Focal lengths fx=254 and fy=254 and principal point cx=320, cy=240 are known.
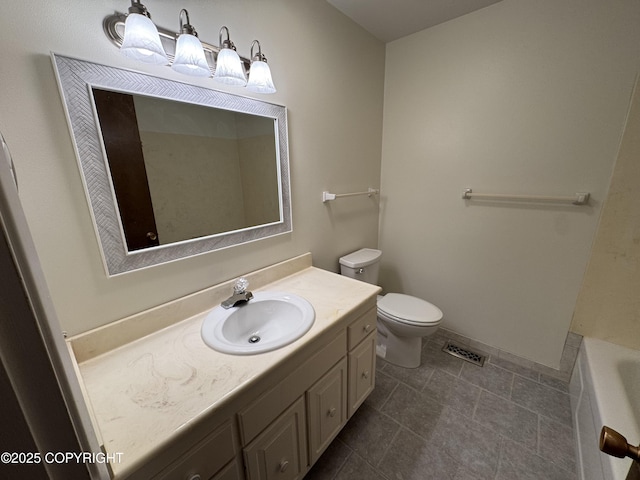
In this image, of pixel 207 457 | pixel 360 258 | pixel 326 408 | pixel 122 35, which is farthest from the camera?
pixel 360 258

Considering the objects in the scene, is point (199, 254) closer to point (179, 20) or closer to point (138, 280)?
point (138, 280)

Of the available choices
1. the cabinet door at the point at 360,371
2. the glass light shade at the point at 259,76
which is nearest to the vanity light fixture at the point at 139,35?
the glass light shade at the point at 259,76

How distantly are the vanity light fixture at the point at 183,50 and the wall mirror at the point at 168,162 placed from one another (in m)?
0.08

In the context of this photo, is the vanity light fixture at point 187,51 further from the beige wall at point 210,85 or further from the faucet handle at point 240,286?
the faucet handle at point 240,286

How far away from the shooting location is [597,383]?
47.0 inches

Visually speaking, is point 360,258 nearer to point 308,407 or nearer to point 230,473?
point 308,407

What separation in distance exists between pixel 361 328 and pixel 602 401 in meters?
1.06

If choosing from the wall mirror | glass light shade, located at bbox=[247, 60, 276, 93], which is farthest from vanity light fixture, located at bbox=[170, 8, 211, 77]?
glass light shade, located at bbox=[247, 60, 276, 93]

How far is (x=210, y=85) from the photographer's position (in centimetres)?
107

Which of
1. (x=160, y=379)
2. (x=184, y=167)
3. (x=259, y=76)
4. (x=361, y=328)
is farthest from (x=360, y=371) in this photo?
(x=259, y=76)

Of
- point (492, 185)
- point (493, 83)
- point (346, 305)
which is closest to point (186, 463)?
point (346, 305)

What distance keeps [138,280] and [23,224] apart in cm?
78

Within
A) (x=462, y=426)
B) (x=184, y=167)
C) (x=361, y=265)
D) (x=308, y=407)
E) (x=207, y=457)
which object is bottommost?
(x=462, y=426)

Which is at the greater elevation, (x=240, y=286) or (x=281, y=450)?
(x=240, y=286)
